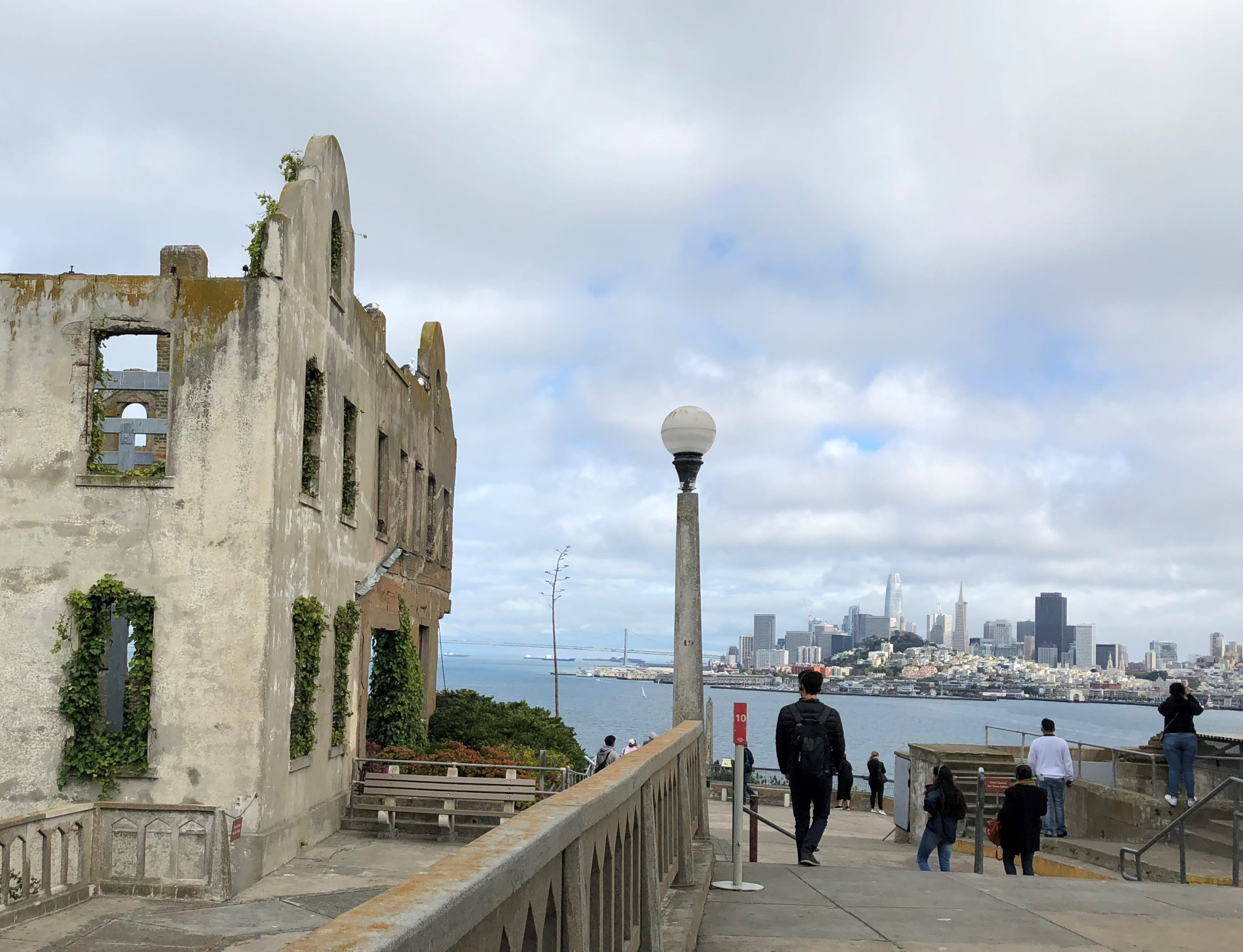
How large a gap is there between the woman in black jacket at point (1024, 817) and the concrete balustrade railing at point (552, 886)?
733 cm

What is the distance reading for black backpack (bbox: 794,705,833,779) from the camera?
10641 mm

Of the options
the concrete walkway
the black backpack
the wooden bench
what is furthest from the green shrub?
the concrete walkway

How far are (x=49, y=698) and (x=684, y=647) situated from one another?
9824mm

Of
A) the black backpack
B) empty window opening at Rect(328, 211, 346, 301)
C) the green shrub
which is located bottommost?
the green shrub

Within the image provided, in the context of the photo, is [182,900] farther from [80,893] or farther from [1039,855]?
[1039,855]

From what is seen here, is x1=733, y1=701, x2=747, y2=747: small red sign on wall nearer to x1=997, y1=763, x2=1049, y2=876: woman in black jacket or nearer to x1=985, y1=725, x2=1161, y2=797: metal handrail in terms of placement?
x1=997, y1=763, x2=1049, y2=876: woman in black jacket

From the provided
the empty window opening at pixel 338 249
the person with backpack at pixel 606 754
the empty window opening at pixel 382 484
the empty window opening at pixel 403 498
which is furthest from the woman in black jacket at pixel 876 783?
the empty window opening at pixel 338 249

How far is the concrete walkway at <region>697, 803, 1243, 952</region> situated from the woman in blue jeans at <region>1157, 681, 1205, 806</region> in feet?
20.5

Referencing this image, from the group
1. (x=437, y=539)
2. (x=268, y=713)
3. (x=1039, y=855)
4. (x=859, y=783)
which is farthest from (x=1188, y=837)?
(x=859, y=783)

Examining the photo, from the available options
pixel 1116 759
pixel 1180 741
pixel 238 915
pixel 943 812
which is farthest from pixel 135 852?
pixel 1116 759

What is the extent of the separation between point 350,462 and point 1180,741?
1378cm

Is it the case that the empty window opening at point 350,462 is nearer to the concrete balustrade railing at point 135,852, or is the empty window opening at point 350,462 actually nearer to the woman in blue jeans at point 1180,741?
the concrete balustrade railing at point 135,852

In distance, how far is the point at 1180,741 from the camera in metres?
16.6

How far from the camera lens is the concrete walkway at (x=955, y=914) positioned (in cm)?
755
